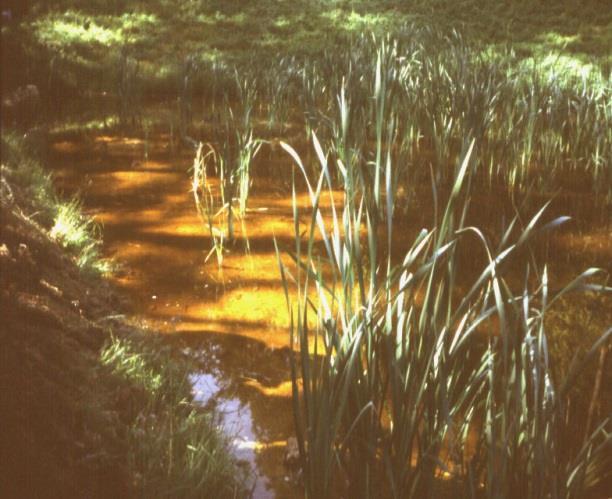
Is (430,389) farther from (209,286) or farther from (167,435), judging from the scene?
(209,286)

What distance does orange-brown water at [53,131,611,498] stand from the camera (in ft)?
5.30

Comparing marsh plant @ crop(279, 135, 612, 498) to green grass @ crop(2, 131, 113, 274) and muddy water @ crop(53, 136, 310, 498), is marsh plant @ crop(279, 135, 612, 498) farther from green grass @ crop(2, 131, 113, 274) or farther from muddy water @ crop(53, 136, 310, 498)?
green grass @ crop(2, 131, 113, 274)

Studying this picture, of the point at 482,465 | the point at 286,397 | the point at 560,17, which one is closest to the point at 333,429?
the point at 482,465

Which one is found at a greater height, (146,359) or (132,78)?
(132,78)

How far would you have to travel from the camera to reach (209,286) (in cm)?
220

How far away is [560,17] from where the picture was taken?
6.75 metres

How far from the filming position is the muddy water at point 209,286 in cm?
159

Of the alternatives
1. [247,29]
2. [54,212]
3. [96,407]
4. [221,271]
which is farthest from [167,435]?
[247,29]

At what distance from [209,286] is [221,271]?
0.35ft

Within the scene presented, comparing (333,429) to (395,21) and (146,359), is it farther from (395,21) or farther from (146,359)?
(395,21)

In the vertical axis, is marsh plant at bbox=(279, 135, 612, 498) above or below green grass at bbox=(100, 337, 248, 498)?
above

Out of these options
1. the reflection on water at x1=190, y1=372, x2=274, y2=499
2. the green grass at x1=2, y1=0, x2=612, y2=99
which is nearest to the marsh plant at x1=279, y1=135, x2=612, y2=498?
the reflection on water at x1=190, y1=372, x2=274, y2=499

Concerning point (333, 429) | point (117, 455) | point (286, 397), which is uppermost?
point (333, 429)

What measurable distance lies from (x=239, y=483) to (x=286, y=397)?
0.35m
